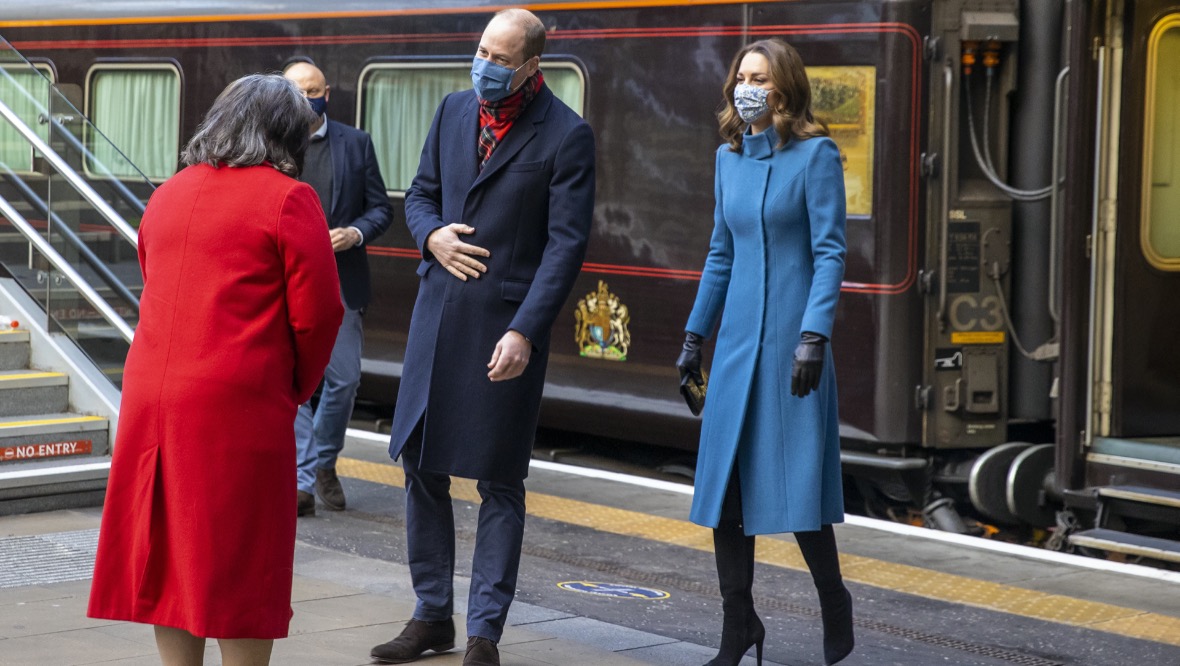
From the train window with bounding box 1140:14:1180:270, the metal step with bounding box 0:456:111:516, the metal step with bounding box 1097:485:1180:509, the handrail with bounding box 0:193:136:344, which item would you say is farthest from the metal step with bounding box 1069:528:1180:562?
the handrail with bounding box 0:193:136:344

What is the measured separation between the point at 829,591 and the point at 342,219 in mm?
3056

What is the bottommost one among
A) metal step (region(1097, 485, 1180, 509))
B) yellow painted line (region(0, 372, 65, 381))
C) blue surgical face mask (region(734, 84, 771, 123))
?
metal step (region(1097, 485, 1180, 509))

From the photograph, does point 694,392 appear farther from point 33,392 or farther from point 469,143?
point 33,392

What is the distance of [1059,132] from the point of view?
8250mm

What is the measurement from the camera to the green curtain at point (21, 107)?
26.7 feet

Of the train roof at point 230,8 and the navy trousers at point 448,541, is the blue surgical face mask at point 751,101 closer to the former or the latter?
the navy trousers at point 448,541

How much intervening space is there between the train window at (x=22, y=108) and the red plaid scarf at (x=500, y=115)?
12.7ft

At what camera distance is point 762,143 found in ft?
16.0

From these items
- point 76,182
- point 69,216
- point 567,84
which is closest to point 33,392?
point 69,216

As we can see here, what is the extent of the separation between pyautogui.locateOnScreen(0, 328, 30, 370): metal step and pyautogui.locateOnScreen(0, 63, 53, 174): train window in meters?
0.79

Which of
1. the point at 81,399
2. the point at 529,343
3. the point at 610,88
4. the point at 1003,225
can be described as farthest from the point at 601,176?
the point at 529,343

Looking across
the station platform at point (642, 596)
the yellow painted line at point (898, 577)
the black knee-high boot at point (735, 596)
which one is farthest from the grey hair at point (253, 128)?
the yellow painted line at point (898, 577)

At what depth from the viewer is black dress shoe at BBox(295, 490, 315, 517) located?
7066mm

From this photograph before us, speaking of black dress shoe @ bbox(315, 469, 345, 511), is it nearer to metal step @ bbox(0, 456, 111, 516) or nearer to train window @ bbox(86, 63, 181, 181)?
metal step @ bbox(0, 456, 111, 516)
